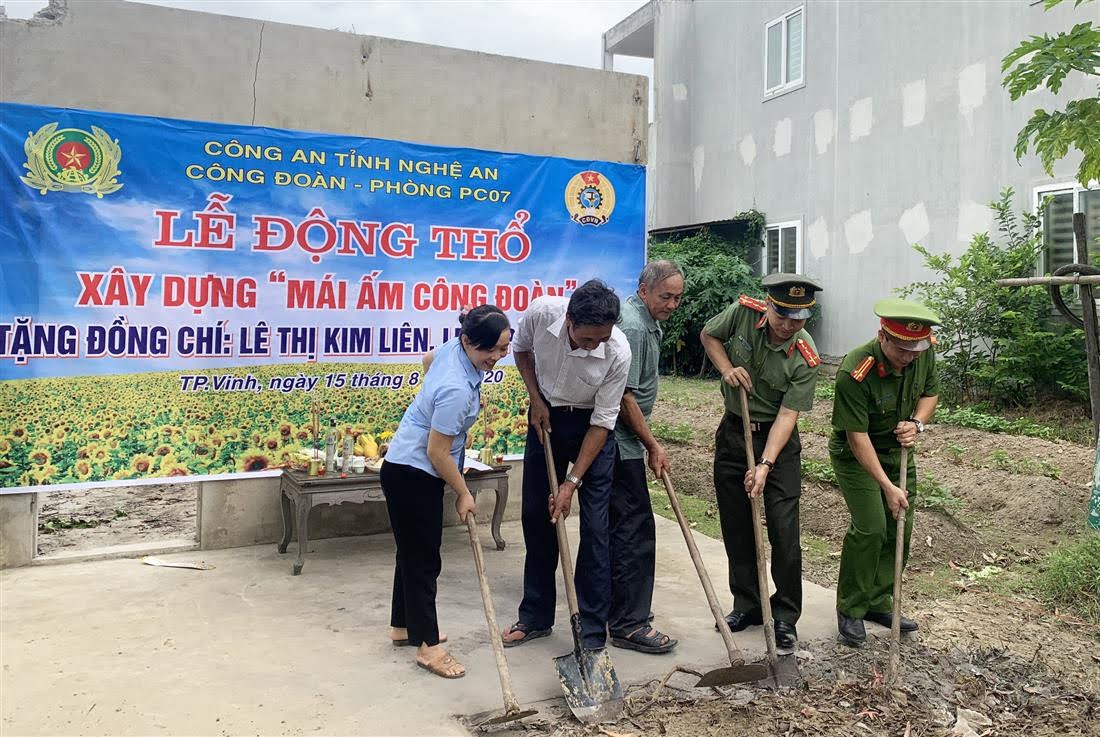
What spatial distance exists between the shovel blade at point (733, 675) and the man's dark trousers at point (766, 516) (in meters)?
0.68

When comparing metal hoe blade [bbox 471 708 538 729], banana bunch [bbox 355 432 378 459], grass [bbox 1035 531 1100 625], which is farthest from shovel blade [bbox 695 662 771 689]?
banana bunch [bbox 355 432 378 459]

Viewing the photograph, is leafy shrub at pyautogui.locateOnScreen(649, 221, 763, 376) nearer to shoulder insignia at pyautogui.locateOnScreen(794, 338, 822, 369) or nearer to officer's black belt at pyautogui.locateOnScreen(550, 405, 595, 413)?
shoulder insignia at pyautogui.locateOnScreen(794, 338, 822, 369)

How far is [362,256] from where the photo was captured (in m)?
5.45

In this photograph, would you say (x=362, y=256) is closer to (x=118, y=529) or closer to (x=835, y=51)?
(x=118, y=529)

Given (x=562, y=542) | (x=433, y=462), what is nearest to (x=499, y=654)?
(x=562, y=542)

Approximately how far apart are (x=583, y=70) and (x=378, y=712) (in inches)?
180

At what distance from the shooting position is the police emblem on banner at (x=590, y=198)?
239 inches

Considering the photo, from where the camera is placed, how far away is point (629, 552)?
4047 millimetres

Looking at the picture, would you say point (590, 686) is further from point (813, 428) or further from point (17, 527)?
point (813, 428)

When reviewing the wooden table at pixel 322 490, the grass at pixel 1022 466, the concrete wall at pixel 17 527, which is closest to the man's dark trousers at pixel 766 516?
the wooden table at pixel 322 490

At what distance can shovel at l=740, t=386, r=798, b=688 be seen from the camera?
3480 millimetres

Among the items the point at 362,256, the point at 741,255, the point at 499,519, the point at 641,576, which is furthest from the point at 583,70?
the point at 741,255

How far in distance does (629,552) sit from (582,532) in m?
0.28

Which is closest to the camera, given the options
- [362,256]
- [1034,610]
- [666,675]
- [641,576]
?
[666,675]
